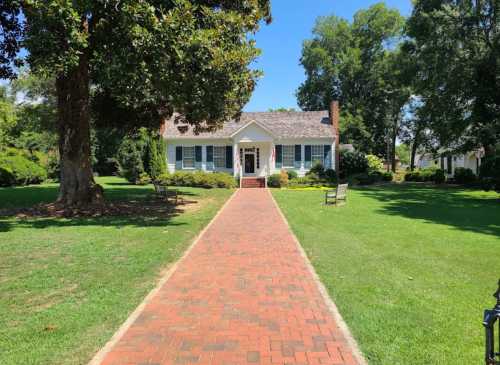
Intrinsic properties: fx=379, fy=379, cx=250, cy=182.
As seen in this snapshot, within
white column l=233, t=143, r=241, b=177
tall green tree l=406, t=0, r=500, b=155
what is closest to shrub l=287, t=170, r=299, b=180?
white column l=233, t=143, r=241, b=177

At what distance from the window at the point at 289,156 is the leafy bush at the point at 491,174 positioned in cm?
1414

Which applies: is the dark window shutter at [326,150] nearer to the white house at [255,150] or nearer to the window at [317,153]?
the white house at [255,150]

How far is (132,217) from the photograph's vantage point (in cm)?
1332

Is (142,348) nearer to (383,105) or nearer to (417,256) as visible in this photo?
(417,256)

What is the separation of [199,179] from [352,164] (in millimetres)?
14167

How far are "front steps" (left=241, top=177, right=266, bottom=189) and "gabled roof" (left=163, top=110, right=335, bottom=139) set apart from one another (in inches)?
147

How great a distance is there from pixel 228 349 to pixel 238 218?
9334 millimetres

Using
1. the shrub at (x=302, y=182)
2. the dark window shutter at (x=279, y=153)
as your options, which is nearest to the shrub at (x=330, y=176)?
the shrub at (x=302, y=182)

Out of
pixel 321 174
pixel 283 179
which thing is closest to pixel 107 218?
pixel 283 179

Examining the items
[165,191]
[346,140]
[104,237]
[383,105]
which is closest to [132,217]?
[104,237]

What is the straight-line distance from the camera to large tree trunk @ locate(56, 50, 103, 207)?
46.4 feet

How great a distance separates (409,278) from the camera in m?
6.34

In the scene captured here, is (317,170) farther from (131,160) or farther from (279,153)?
(131,160)

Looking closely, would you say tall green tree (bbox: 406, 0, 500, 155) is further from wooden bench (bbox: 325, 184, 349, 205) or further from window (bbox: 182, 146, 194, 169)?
window (bbox: 182, 146, 194, 169)
